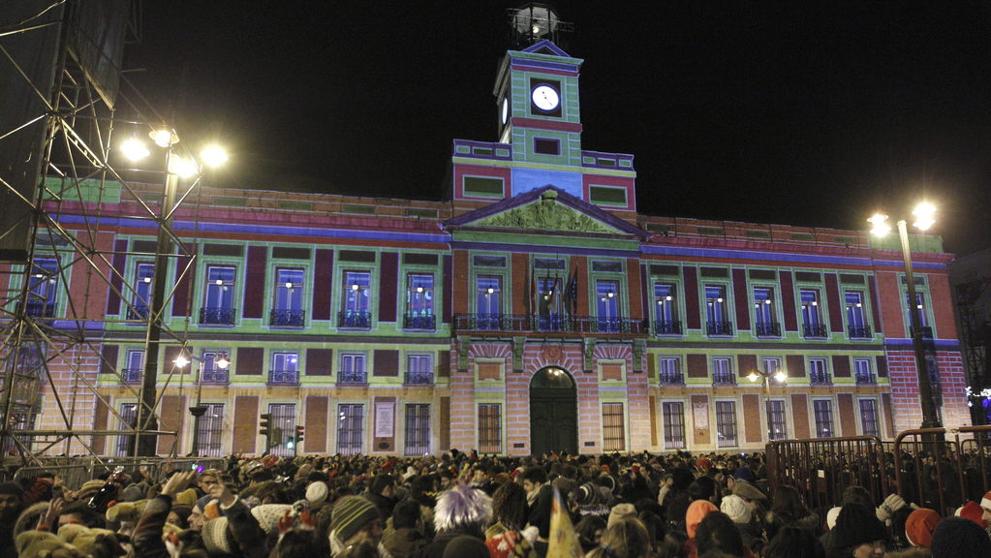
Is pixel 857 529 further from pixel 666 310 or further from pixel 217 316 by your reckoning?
pixel 666 310

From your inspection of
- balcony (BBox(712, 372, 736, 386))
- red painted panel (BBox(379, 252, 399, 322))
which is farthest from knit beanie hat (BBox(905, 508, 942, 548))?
balcony (BBox(712, 372, 736, 386))

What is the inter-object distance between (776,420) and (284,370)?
2614 cm

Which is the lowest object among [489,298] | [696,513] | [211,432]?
[696,513]

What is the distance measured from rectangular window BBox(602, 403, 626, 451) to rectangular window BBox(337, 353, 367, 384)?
39.9 ft

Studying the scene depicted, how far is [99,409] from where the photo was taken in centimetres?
2959

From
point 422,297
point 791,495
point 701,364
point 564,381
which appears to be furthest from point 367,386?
point 791,495

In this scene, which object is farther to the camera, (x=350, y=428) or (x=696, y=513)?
(x=350, y=428)

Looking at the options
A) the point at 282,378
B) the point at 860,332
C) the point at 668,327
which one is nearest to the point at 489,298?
the point at 668,327

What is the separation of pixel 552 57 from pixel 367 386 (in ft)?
68.0

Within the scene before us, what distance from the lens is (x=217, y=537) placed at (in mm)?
5574

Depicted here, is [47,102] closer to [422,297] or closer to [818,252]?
[422,297]

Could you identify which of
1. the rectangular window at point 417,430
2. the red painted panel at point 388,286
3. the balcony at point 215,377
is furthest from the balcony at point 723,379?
the balcony at point 215,377

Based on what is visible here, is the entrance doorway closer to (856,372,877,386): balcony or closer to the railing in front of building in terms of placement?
the railing in front of building

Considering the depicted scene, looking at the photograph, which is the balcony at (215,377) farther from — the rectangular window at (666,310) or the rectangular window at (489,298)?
the rectangular window at (666,310)
